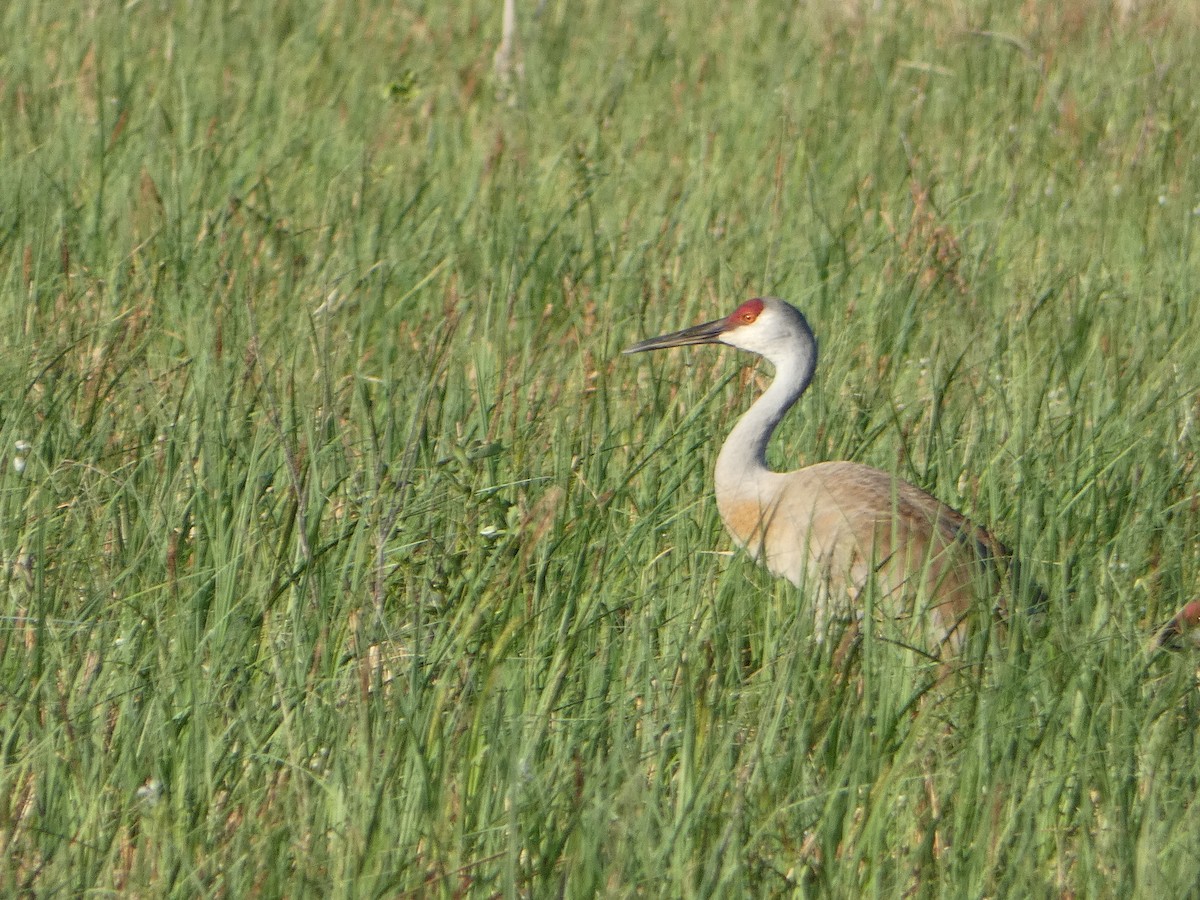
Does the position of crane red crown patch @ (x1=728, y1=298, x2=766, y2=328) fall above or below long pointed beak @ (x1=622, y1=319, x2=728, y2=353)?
above

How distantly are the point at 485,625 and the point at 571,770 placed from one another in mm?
593

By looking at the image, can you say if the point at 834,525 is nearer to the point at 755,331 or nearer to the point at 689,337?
the point at 755,331

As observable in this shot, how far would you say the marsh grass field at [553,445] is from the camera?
2.62 m

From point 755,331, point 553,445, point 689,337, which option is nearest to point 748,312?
point 755,331

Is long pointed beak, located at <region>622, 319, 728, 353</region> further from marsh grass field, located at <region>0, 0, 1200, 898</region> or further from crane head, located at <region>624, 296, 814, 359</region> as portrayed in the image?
marsh grass field, located at <region>0, 0, 1200, 898</region>

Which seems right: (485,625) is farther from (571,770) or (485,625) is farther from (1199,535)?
(1199,535)

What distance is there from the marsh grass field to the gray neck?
12 cm

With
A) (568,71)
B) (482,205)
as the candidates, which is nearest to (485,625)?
(482,205)

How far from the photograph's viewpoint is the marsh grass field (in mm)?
2623

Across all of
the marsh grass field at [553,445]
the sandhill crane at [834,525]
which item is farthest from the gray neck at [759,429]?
the marsh grass field at [553,445]

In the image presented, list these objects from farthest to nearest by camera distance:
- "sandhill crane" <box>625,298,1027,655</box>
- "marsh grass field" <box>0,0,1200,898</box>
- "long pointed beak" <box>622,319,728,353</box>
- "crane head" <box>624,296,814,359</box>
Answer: "long pointed beak" <box>622,319,728,353</box>, "crane head" <box>624,296,814,359</box>, "sandhill crane" <box>625,298,1027,655</box>, "marsh grass field" <box>0,0,1200,898</box>

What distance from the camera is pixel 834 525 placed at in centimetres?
385

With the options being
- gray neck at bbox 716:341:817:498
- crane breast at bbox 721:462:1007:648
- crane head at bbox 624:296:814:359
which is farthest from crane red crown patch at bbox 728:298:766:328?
crane breast at bbox 721:462:1007:648

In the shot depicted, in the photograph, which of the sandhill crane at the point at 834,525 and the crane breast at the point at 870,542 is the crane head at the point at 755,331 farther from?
the crane breast at the point at 870,542
